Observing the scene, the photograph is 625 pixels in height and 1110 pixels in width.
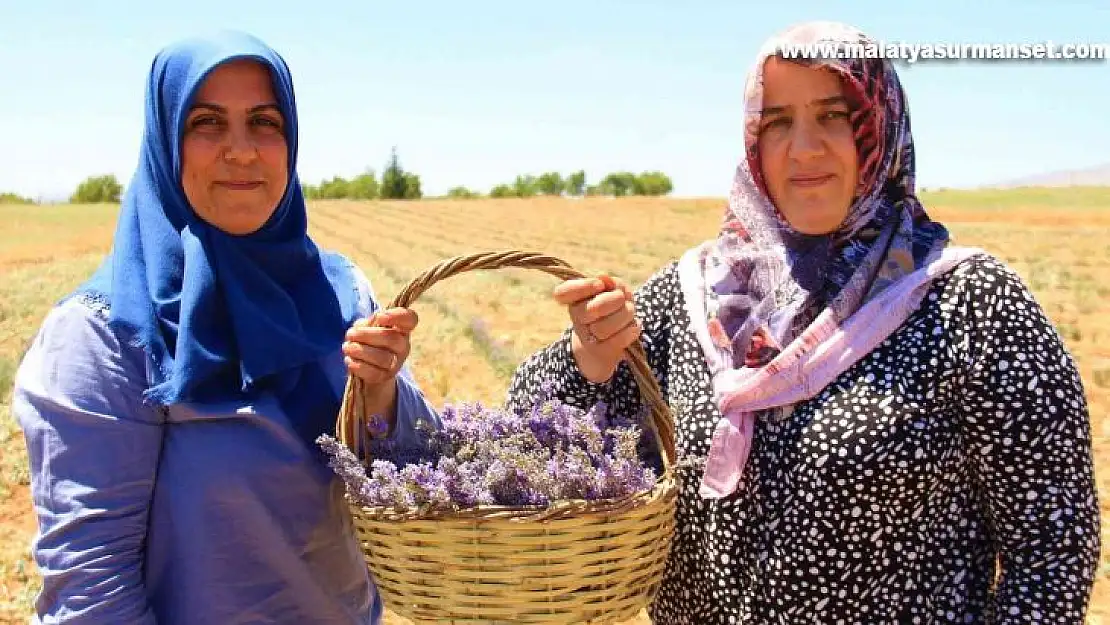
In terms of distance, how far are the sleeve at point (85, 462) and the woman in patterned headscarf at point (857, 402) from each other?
0.87 m

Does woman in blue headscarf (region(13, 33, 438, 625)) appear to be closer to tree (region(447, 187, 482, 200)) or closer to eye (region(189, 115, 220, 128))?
eye (region(189, 115, 220, 128))

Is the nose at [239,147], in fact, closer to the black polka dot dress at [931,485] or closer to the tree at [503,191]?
the black polka dot dress at [931,485]

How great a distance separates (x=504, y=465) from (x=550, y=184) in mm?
71028

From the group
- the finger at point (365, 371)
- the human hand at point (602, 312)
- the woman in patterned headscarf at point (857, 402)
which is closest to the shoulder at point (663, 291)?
the woman in patterned headscarf at point (857, 402)

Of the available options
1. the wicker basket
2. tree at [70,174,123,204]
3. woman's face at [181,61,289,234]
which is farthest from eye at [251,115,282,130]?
tree at [70,174,123,204]

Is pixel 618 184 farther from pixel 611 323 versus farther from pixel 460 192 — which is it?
pixel 611 323

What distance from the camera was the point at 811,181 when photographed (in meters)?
1.98

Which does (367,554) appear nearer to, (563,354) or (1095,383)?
(563,354)

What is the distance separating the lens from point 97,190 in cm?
6306

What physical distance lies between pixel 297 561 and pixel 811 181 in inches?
52.3

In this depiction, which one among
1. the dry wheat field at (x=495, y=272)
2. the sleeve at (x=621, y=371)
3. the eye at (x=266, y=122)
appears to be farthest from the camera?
the dry wheat field at (x=495, y=272)

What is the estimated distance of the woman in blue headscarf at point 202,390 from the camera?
1.79 m

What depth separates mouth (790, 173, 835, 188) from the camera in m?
1.98

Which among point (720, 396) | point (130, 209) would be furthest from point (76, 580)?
point (720, 396)
